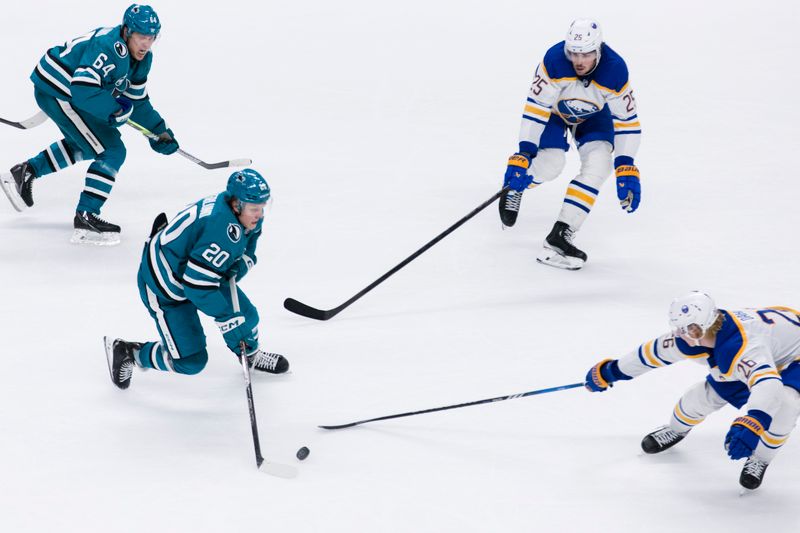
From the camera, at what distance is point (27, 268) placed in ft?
14.9

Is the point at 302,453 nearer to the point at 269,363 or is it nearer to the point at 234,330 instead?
the point at 234,330

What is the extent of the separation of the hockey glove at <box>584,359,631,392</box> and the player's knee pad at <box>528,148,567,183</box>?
1.68 m

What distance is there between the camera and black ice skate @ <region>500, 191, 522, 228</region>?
4902mm

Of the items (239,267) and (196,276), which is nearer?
(196,276)

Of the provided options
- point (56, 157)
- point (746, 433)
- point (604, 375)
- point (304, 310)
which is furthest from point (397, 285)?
point (746, 433)

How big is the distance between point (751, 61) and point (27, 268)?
18.0ft

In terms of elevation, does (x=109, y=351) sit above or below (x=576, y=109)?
below

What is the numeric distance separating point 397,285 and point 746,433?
1.95 meters

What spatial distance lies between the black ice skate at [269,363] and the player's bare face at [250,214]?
0.53 m

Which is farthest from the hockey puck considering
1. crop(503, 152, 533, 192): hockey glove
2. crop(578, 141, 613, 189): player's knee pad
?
crop(578, 141, 613, 189): player's knee pad

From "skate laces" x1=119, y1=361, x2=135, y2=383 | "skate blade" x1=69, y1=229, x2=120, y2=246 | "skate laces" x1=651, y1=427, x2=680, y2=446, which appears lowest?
"skate blade" x1=69, y1=229, x2=120, y2=246

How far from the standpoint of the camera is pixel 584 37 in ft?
14.3

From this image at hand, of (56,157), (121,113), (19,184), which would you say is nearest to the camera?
(121,113)

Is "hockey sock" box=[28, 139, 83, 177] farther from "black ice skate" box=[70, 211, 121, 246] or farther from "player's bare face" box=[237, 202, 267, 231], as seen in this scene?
"player's bare face" box=[237, 202, 267, 231]
